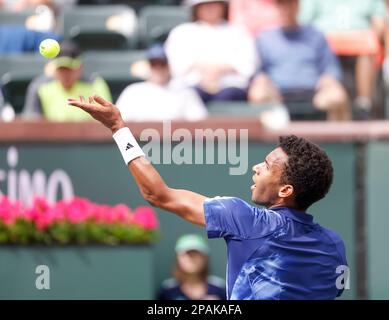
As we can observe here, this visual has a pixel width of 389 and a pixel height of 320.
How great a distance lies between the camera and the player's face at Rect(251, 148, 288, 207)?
4664 millimetres

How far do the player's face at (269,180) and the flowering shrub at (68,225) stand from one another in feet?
12.7

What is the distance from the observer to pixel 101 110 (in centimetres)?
454

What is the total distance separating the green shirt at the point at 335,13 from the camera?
1080 cm

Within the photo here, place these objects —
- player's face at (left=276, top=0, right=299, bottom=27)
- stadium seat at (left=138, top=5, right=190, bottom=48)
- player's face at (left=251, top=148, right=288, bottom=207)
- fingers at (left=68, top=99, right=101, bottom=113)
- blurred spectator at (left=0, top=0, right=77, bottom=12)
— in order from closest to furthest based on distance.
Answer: fingers at (left=68, top=99, right=101, bottom=113) < player's face at (left=251, top=148, right=288, bottom=207) < player's face at (left=276, top=0, right=299, bottom=27) < stadium seat at (left=138, top=5, right=190, bottom=48) < blurred spectator at (left=0, top=0, right=77, bottom=12)

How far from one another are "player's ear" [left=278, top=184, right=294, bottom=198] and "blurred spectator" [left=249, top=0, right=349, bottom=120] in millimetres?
5072

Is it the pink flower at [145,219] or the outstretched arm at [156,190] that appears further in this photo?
the pink flower at [145,219]

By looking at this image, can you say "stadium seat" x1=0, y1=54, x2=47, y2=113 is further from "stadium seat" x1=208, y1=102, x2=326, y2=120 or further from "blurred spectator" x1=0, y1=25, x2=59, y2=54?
"stadium seat" x1=208, y1=102, x2=326, y2=120

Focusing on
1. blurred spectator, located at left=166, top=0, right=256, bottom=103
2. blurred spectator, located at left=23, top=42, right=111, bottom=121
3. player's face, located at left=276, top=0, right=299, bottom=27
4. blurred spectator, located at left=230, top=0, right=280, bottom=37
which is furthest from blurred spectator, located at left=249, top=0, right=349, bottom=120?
blurred spectator, located at left=23, top=42, right=111, bottom=121

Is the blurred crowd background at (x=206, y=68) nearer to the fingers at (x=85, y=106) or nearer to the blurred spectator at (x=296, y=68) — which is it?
the blurred spectator at (x=296, y=68)

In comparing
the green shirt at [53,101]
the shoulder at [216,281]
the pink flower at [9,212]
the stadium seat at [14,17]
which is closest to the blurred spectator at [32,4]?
the stadium seat at [14,17]

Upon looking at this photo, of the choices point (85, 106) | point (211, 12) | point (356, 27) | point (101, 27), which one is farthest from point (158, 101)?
point (85, 106)

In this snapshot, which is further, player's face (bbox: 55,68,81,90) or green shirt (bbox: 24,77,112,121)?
player's face (bbox: 55,68,81,90)
